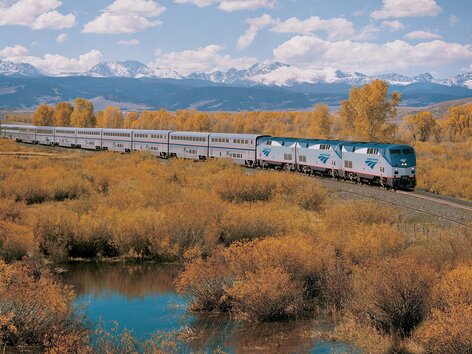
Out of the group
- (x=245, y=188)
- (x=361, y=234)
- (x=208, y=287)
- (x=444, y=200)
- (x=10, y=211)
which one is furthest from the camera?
(x=444, y=200)

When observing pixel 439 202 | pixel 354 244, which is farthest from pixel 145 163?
pixel 354 244

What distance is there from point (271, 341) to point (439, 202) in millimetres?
22696

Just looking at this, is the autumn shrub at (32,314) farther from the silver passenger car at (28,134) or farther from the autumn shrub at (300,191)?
the silver passenger car at (28,134)

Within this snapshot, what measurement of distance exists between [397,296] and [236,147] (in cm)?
4510

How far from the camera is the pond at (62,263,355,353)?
16.5 meters

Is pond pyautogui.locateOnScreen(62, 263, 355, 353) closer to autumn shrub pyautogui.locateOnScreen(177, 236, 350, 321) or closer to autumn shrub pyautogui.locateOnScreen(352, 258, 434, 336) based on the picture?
autumn shrub pyautogui.locateOnScreen(177, 236, 350, 321)

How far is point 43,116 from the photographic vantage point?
571ft

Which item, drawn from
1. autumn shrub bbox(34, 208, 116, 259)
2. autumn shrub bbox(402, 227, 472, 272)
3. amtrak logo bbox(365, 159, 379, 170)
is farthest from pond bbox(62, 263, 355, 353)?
amtrak logo bbox(365, 159, 379, 170)

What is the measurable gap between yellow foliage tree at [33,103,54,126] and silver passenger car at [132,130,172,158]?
10321 cm

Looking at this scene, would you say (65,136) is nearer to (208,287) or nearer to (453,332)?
(208,287)

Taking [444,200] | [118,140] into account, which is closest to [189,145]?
[118,140]

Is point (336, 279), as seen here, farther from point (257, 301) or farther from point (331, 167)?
point (331, 167)

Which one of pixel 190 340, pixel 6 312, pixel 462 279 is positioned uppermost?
pixel 462 279

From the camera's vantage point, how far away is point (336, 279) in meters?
18.9
